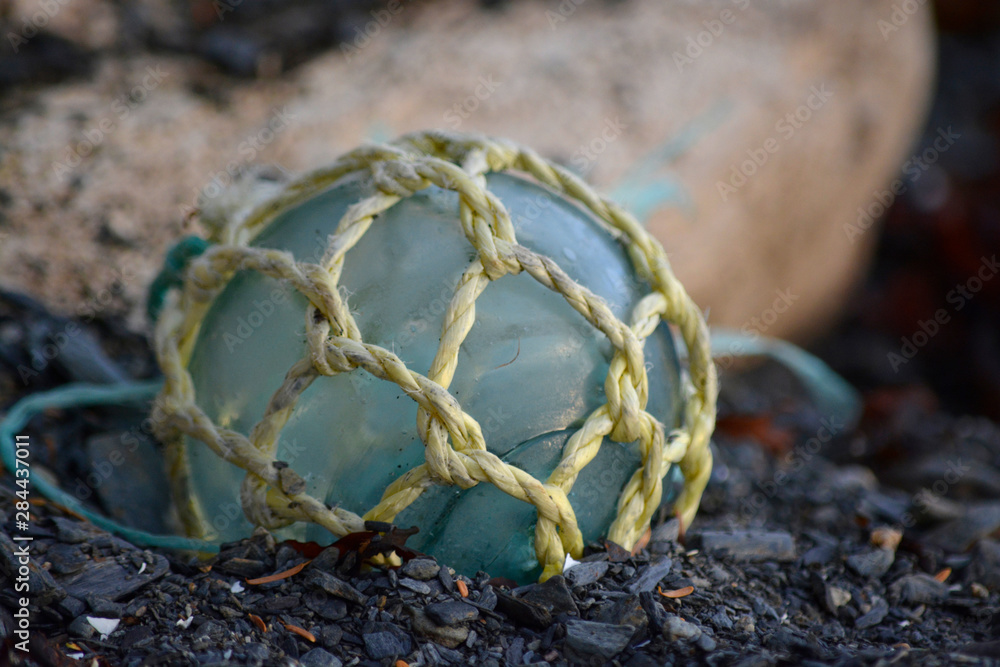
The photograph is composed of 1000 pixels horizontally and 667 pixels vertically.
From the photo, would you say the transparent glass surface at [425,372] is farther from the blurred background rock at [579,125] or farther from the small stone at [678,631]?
the blurred background rock at [579,125]

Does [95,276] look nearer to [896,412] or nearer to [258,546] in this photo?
[258,546]

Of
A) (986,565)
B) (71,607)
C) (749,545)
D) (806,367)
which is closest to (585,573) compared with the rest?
(749,545)

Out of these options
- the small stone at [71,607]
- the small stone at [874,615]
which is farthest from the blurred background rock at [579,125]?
the small stone at [874,615]

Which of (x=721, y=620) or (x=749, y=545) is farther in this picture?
(x=749, y=545)

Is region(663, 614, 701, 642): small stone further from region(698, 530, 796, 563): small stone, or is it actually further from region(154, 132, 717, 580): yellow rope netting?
region(698, 530, 796, 563): small stone

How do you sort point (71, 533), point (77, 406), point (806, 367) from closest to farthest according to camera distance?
point (71, 533) < point (77, 406) < point (806, 367)

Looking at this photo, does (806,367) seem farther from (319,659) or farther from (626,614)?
(319,659)

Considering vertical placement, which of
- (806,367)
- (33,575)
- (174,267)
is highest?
(174,267)
